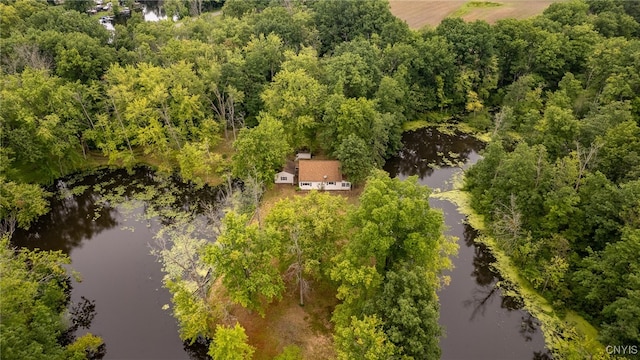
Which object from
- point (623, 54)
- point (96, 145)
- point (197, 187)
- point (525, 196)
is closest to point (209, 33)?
Result: point (96, 145)

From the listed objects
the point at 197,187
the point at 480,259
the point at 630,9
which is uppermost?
the point at 630,9

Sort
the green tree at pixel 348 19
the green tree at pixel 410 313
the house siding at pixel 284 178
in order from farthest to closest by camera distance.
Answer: the green tree at pixel 348 19, the house siding at pixel 284 178, the green tree at pixel 410 313

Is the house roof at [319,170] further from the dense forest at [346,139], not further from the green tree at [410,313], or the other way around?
the green tree at [410,313]

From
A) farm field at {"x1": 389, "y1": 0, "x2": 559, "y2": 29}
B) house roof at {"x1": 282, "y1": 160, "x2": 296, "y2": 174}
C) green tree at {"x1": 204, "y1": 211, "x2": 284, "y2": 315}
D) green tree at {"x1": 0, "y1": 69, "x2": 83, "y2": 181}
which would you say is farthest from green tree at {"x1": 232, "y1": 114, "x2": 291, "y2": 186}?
farm field at {"x1": 389, "y1": 0, "x2": 559, "y2": 29}

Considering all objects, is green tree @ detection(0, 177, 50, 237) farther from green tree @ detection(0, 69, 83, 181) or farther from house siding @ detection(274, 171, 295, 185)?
house siding @ detection(274, 171, 295, 185)

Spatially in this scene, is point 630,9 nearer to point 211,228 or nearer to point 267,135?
point 267,135

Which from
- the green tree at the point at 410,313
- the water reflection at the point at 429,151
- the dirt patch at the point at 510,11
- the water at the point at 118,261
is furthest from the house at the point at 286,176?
Result: the dirt patch at the point at 510,11
